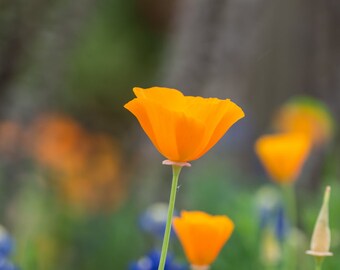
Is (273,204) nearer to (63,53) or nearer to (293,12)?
(63,53)

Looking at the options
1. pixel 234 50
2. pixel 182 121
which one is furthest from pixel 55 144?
pixel 182 121

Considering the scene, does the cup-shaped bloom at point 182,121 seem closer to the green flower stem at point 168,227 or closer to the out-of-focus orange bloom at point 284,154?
the green flower stem at point 168,227

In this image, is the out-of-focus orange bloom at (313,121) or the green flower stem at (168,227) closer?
the green flower stem at (168,227)

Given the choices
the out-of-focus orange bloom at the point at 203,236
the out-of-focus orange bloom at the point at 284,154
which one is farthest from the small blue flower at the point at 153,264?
the out-of-focus orange bloom at the point at 203,236

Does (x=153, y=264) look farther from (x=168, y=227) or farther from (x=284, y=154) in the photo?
(x=168, y=227)

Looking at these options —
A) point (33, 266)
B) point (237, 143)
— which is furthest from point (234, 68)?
point (237, 143)

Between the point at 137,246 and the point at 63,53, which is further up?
the point at 63,53
